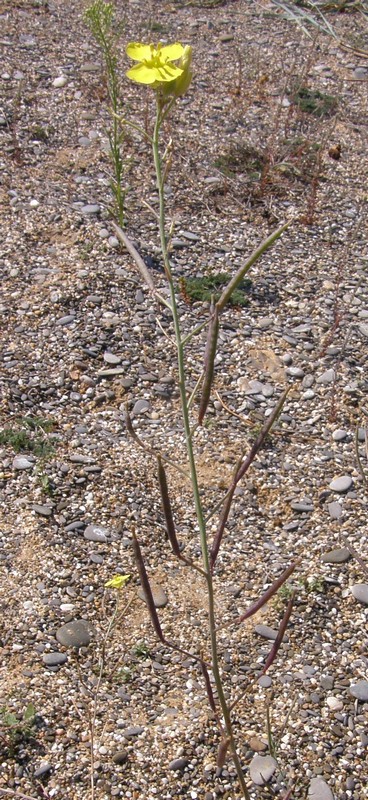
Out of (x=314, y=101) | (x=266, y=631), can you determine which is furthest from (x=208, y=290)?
(x=314, y=101)

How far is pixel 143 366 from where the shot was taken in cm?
310

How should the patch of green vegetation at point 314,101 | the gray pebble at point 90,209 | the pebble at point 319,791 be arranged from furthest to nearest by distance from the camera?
the patch of green vegetation at point 314,101, the gray pebble at point 90,209, the pebble at point 319,791

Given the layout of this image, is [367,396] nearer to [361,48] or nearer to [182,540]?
[182,540]

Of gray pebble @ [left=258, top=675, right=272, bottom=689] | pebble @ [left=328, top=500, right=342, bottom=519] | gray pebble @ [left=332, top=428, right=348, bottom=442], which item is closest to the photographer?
gray pebble @ [left=258, top=675, right=272, bottom=689]

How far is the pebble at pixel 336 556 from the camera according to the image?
249 centimetres

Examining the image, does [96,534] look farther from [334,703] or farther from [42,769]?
[334,703]

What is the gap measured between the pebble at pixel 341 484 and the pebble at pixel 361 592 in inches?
13.9

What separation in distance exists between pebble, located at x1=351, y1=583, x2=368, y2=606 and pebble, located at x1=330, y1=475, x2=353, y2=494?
352 mm

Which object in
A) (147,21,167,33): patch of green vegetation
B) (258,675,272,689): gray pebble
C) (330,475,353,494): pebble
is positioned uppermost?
(147,21,167,33): patch of green vegetation

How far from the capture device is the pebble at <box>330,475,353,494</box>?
8.86ft

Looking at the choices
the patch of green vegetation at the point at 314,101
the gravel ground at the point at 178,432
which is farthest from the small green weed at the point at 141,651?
the patch of green vegetation at the point at 314,101

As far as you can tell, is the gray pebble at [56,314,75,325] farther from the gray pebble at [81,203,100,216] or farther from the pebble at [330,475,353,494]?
the pebble at [330,475,353,494]

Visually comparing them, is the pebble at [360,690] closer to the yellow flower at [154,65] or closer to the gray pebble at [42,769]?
the gray pebble at [42,769]

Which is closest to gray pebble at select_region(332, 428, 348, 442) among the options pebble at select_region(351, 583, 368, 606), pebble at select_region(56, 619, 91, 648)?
pebble at select_region(351, 583, 368, 606)
